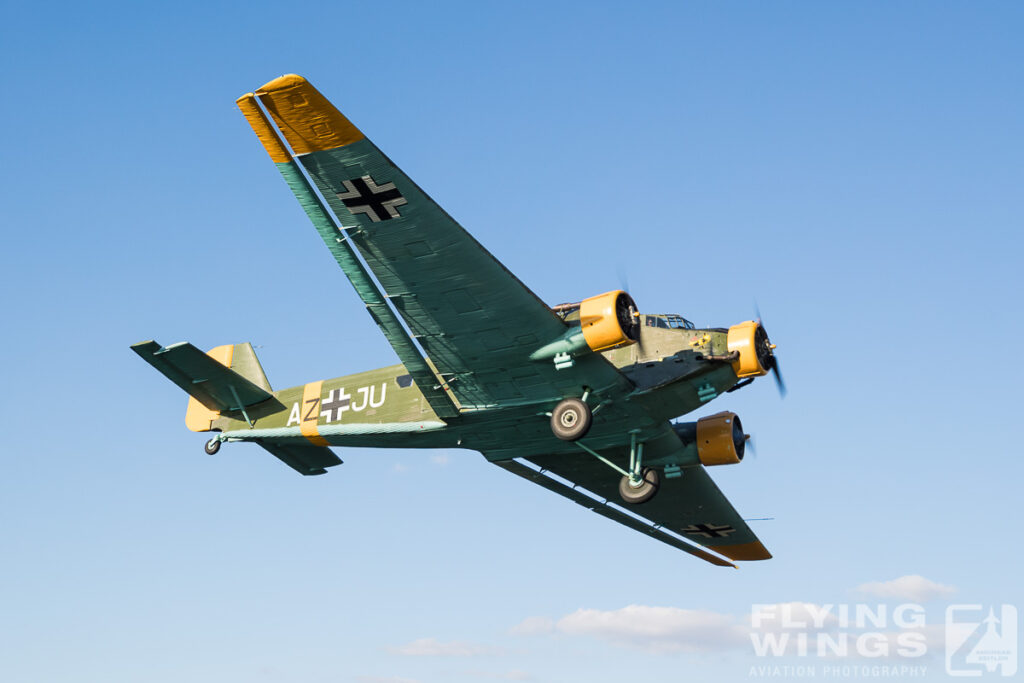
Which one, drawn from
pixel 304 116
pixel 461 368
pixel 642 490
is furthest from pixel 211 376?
pixel 642 490

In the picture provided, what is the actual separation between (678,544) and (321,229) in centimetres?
1771

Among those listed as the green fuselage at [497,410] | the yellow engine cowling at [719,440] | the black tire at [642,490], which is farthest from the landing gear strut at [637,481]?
the yellow engine cowling at [719,440]

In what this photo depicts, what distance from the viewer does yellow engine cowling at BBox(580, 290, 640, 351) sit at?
20734 mm

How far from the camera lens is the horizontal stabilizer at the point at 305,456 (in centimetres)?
2753

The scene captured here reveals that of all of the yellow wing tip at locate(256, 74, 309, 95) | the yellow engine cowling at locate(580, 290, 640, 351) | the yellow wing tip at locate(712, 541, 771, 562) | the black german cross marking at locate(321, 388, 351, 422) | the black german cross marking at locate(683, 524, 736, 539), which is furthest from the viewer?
the yellow wing tip at locate(712, 541, 771, 562)

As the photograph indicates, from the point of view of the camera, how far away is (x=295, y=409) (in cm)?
2681

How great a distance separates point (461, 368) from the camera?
22938 mm

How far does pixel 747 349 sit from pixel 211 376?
13.6 metres

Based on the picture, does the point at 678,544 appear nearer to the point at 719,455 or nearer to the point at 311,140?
the point at 719,455

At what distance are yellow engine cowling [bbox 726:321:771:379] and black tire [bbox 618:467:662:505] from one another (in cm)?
415

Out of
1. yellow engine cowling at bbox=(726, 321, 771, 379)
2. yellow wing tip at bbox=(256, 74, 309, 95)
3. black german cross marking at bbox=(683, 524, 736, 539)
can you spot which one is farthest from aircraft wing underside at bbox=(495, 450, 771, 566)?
yellow wing tip at bbox=(256, 74, 309, 95)

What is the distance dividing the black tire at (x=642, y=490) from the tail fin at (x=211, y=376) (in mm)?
9289

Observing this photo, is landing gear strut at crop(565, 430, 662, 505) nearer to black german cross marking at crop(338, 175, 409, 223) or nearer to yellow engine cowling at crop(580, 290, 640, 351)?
yellow engine cowling at crop(580, 290, 640, 351)

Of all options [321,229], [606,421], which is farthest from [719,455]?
[321,229]
